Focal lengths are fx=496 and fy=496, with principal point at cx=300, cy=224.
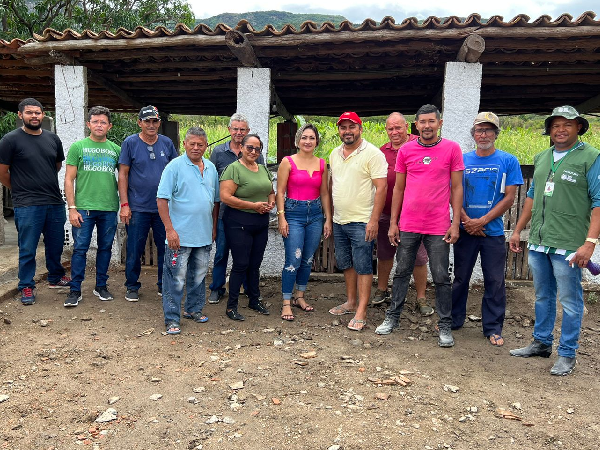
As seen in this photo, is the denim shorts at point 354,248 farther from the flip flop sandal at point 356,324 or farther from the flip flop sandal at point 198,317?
the flip flop sandal at point 198,317

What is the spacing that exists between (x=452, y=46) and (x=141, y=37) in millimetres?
3351

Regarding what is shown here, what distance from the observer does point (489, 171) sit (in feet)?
13.0

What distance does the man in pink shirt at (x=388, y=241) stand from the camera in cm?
451

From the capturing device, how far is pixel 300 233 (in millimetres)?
4477

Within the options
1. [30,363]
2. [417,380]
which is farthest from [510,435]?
[30,363]

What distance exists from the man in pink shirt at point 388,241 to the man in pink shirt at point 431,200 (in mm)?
531

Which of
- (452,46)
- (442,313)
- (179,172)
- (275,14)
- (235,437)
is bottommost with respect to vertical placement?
(235,437)

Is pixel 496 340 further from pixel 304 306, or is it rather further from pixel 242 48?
pixel 242 48

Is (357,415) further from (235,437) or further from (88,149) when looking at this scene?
(88,149)

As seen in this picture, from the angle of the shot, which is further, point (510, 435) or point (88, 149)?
point (88, 149)

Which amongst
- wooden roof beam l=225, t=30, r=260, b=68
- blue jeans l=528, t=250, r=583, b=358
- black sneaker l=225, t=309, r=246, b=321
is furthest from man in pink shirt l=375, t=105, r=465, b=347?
wooden roof beam l=225, t=30, r=260, b=68

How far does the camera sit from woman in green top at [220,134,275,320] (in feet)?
14.0

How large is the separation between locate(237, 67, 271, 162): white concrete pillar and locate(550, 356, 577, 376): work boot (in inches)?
146

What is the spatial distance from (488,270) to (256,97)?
3344 mm
